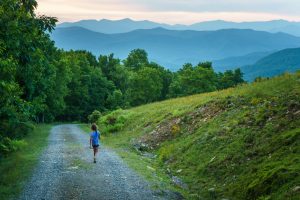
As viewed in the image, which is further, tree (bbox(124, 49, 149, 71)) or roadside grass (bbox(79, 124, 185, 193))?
tree (bbox(124, 49, 149, 71))

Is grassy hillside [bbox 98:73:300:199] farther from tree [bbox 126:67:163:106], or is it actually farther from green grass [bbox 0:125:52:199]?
tree [bbox 126:67:163:106]

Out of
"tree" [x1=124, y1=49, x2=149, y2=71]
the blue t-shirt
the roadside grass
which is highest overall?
"tree" [x1=124, y1=49, x2=149, y2=71]

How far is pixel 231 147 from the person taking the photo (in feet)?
64.6

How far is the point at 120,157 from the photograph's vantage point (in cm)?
2530

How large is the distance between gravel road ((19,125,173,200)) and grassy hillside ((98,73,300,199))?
132 cm

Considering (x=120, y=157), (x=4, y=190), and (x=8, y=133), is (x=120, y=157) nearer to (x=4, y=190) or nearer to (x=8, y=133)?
(x=4, y=190)

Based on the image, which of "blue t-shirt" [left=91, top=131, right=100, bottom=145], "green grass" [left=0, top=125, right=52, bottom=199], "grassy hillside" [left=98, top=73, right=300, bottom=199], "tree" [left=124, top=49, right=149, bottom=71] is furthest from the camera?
"tree" [left=124, top=49, right=149, bottom=71]

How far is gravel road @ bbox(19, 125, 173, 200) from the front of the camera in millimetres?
16016

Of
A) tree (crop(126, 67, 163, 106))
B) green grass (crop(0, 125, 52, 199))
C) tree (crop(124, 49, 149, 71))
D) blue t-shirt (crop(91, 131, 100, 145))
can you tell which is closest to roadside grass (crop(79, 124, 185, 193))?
blue t-shirt (crop(91, 131, 100, 145))

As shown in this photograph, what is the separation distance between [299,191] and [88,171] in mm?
11099

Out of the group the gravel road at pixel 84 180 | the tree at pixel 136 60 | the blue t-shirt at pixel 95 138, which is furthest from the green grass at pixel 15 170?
the tree at pixel 136 60

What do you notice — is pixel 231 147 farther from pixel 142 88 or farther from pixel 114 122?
pixel 142 88

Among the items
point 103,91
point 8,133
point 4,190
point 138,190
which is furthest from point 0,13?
point 103,91

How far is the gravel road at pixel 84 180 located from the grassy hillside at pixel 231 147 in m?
1.32
